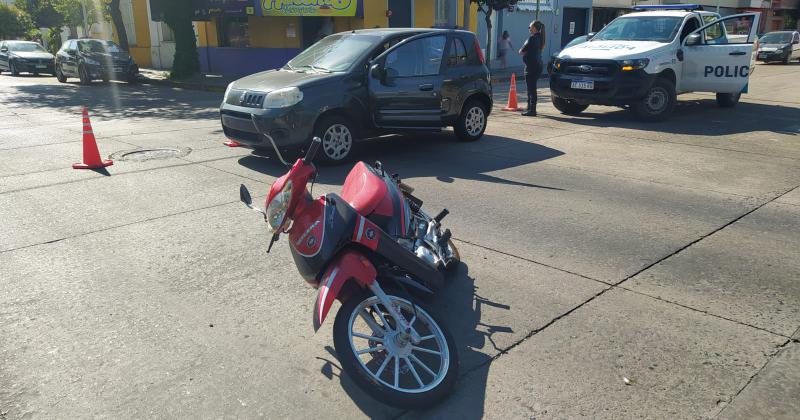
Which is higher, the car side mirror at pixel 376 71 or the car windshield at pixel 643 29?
the car windshield at pixel 643 29

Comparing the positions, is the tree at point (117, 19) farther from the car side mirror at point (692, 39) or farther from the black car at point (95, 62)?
the car side mirror at point (692, 39)

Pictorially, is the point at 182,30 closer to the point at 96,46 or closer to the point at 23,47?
the point at 96,46

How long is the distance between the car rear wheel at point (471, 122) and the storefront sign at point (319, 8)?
42.7 ft

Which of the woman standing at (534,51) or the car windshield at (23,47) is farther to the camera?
the car windshield at (23,47)

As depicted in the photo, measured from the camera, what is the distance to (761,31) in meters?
51.8

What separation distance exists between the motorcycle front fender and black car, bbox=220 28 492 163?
16.5 ft

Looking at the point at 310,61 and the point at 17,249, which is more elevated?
the point at 310,61

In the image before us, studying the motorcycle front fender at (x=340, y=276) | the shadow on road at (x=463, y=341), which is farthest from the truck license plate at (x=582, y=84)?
the motorcycle front fender at (x=340, y=276)

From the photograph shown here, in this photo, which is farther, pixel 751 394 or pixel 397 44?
pixel 397 44

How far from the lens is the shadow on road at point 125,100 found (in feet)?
49.5

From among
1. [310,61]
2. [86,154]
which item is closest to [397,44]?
[310,61]

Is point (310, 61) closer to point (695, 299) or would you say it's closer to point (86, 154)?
point (86, 154)

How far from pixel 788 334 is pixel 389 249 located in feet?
8.50

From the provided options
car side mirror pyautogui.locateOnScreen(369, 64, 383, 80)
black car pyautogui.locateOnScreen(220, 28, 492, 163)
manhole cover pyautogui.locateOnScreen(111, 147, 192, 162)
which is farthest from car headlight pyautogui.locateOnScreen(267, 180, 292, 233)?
manhole cover pyautogui.locateOnScreen(111, 147, 192, 162)
